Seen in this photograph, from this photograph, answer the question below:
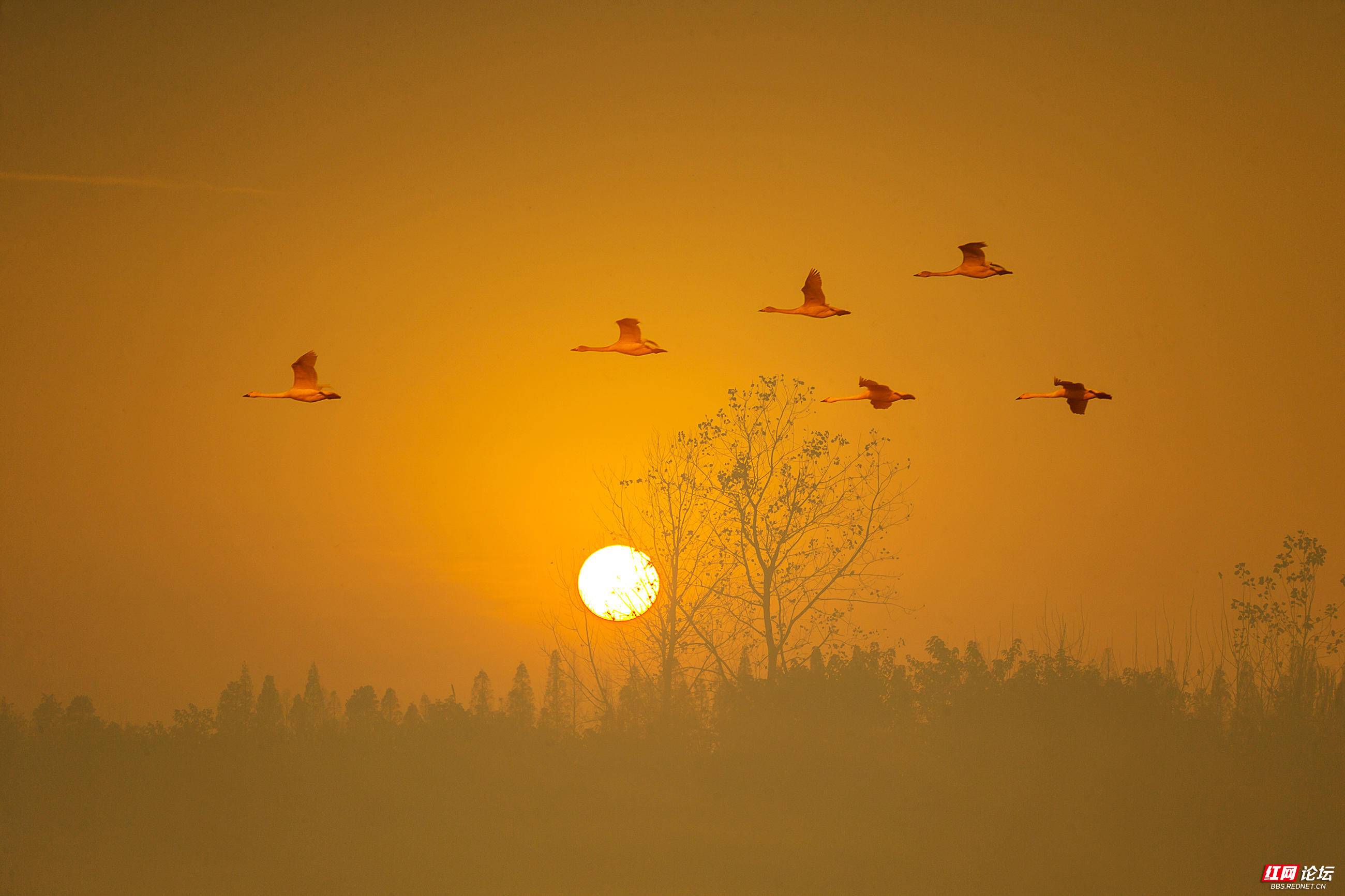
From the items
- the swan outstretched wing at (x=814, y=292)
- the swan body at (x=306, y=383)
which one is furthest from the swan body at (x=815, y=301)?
the swan body at (x=306, y=383)

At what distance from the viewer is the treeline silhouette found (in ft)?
45.3

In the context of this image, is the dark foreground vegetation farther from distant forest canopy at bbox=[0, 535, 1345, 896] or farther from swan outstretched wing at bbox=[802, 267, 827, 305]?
swan outstretched wing at bbox=[802, 267, 827, 305]

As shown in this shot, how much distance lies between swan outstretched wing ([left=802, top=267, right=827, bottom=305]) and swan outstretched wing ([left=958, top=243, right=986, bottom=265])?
1245mm

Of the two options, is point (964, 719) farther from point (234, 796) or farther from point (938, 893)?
point (234, 796)

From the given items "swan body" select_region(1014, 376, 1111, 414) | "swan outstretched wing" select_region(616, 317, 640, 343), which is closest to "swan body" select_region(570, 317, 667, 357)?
"swan outstretched wing" select_region(616, 317, 640, 343)

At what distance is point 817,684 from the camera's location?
1468 centimetres

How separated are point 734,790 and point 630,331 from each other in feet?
20.3

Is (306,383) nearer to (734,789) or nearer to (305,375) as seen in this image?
(305,375)

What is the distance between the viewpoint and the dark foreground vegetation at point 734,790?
45.3ft

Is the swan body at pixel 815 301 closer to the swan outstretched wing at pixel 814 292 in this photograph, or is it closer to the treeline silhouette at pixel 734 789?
the swan outstretched wing at pixel 814 292

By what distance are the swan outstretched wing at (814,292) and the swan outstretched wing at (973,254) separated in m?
1.25

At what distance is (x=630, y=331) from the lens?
10766 mm

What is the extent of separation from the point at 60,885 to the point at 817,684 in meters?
8.99

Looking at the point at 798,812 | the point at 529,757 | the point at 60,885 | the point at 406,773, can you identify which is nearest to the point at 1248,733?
the point at 798,812
